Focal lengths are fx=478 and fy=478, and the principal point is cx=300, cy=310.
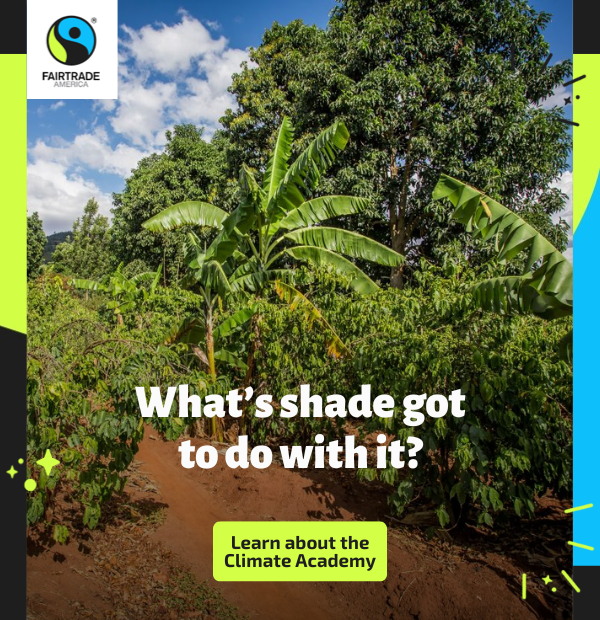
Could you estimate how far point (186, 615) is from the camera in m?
2.89

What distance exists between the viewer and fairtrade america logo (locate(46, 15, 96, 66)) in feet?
9.70

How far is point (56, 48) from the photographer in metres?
2.97

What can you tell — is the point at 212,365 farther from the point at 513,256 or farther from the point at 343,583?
the point at 513,256

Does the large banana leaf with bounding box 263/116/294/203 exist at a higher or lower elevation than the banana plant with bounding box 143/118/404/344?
higher

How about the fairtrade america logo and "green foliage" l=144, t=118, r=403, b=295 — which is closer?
the fairtrade america logo

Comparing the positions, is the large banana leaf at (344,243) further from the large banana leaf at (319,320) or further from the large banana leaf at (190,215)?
the large banana leaf at (319,320)

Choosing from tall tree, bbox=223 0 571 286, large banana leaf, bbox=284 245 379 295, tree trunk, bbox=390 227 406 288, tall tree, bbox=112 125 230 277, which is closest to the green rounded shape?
large banana leaf, bbox=284 245 379 295

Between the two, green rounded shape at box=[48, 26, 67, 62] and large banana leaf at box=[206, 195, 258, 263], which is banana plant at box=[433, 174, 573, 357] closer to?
large banana leaf at box=[206, 195, 258, 263]

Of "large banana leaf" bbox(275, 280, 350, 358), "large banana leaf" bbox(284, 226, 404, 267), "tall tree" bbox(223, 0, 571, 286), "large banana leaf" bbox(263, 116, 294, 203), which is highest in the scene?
"tall tree" bbox(223, 0, 571, 286)

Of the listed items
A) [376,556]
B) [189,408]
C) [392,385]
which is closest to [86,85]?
Answer: [189,408]

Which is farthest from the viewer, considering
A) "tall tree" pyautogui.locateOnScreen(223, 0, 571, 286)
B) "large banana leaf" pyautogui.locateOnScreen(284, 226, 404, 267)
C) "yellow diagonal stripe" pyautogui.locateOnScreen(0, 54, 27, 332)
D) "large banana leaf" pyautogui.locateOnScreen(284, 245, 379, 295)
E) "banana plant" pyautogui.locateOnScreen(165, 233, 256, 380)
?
"tall tree" pyautogui.locateOnScreen(223, 0, 571, 286)

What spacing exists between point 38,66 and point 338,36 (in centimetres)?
784

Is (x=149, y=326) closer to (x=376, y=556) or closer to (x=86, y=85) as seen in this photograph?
(x=86, y=85)

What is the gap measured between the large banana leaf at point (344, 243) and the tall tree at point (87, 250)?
66.7ft
